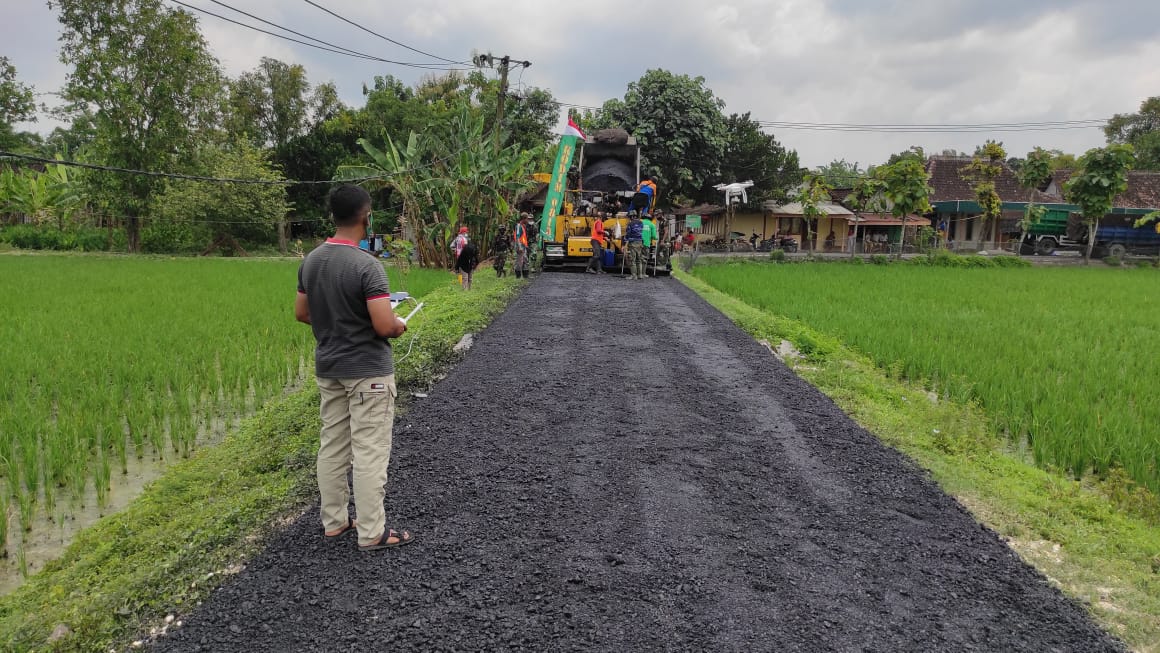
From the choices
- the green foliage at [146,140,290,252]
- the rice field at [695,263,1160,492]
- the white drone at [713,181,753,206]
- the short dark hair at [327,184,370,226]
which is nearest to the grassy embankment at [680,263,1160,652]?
the rice field at [695,263,1160,492]

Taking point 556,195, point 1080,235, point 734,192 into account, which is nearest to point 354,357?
point 556,195

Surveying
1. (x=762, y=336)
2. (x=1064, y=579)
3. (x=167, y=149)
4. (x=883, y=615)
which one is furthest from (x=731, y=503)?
(x=167, y=149)

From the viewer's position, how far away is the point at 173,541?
→ 329 cm

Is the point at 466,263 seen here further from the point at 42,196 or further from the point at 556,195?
the point at 42,196

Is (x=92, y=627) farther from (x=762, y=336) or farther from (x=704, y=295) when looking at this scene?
(x=704, y=295)

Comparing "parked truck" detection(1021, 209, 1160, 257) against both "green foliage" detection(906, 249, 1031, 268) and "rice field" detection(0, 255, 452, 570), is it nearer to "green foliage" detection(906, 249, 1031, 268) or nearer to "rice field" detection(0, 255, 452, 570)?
"green foliage" detection(906, 249, 1031, 268)

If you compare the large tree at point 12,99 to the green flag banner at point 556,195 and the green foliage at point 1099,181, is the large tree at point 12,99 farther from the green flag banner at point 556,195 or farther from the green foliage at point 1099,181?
the green foliage at point 1099,181

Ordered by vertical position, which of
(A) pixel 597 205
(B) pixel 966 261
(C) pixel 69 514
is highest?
(A) pixel 597 205

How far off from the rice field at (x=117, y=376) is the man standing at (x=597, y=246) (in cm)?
676

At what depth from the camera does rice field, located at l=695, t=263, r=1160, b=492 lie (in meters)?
4.92

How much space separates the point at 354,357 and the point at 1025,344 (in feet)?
27.4

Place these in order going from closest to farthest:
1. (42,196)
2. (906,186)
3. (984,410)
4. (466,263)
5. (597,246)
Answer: (984,410), (466,263), (597,246), (906,186), (42,196)

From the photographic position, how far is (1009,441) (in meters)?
5.30

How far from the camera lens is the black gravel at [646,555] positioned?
8.34 feet
